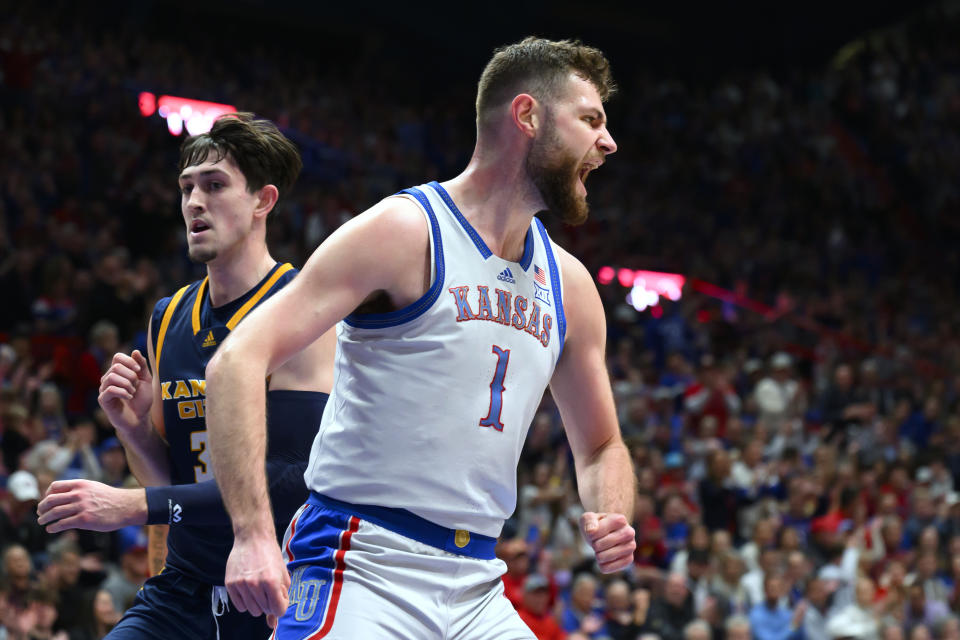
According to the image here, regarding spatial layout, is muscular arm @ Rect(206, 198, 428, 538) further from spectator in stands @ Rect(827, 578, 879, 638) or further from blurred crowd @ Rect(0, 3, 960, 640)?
spectator in stands @ Rect(827, 578, 879, 638)

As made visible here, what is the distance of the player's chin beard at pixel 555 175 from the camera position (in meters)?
3.13

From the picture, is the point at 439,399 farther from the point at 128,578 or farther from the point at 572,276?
the point at 128,578

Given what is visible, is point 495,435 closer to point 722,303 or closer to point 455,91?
point 722,303

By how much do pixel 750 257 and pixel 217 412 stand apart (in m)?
17.3

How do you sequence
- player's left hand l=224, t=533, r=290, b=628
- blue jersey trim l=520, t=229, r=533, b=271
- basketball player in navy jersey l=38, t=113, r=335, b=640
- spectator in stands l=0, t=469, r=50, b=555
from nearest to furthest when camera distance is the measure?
1. player's left hand l=224, t=533, r=290, b=628
2. blue jersey trim l=520, t=229, r=533, b=271
3. basketball player in navy jersey l=38, t=113, r=335, b=640
4. spectator in stands l=0, t=469, r=50, b=555

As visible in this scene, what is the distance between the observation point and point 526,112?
10.4 feet

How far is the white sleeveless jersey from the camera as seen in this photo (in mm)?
2920

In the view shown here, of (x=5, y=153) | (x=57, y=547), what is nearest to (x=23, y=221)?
(x=5, y=153)

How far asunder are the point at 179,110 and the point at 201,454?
41.7ft

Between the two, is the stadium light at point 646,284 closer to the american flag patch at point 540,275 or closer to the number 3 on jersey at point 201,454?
the number 3 on jersey at point 201,454

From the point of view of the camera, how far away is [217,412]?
265cm

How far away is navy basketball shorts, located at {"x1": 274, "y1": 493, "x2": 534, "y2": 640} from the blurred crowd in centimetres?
262

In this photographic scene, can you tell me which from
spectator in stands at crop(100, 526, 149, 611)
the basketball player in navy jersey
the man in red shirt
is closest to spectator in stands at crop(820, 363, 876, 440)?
the man in red shirt

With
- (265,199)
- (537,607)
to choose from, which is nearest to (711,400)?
(537,607)
